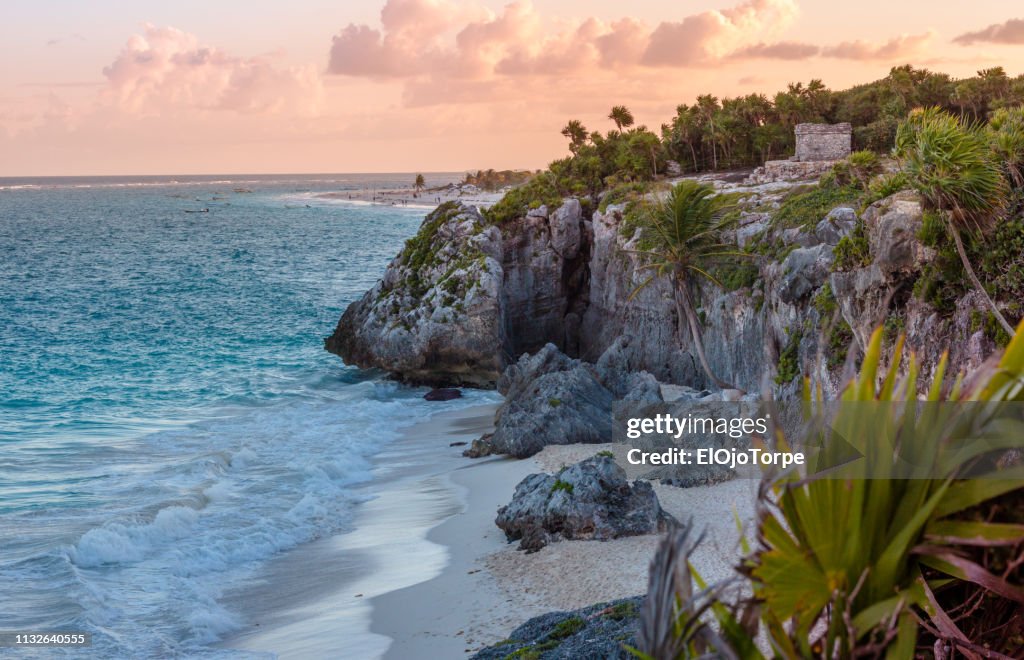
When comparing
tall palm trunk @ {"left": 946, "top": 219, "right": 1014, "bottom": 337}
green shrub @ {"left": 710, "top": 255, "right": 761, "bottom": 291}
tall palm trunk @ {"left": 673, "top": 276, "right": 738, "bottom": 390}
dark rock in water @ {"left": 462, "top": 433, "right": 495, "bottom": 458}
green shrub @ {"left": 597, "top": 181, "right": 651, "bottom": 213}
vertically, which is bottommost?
dark rock in water @ {"left": 462, "top": 433, "right": 495, "bottom": 458}

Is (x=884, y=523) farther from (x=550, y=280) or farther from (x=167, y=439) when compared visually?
(x=550, y=280)

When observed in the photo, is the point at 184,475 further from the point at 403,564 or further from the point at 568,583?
the point at 568,583

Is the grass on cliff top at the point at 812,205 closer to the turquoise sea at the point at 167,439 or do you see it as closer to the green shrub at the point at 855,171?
the green shrub at the point at 855,171

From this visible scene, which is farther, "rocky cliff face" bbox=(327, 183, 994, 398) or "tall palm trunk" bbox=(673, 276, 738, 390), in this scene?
"tall palm trunk" bbox=(673, 276, 738, 390)

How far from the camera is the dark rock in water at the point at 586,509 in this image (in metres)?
14.2

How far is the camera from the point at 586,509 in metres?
14.3

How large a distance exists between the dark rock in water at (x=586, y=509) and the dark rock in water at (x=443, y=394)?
1448 cm

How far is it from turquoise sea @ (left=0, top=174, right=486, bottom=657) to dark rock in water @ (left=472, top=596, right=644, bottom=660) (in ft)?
15.2

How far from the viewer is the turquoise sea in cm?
1428

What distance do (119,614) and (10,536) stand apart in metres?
5.19

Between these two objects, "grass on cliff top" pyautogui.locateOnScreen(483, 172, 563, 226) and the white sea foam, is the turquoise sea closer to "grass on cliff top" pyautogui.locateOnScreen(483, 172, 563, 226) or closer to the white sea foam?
the white sea foam

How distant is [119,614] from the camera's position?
524 inches

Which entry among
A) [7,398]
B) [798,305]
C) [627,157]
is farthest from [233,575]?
[627,157]

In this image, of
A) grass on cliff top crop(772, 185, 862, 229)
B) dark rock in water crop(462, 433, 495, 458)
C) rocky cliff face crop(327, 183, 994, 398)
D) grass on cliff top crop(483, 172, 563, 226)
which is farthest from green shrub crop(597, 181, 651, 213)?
dark rock in water crop(462, 433, 495, 458)
